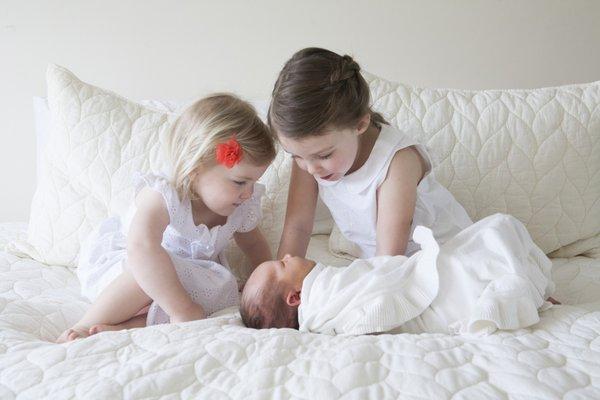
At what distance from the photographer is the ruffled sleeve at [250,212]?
4.75 feet

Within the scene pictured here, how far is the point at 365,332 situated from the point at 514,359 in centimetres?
25

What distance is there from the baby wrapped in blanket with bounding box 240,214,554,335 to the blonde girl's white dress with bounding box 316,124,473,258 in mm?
241

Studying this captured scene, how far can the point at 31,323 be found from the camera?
3.81ft

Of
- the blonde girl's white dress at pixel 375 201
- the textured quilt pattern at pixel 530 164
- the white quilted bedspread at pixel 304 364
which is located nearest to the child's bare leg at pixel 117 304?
the white quilted bedspread at pixel 304 364

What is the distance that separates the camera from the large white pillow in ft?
5.13

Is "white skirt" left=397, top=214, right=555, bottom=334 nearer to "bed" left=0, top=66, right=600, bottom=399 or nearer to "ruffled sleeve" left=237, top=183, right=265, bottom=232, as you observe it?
"bed" left=0, top=66, right=600, bottom=399

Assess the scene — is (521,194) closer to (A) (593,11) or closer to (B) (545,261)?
(B) (545,261)

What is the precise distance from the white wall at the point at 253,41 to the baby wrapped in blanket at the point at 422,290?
98cm

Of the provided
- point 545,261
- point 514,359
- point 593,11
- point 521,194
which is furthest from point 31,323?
point 593,11

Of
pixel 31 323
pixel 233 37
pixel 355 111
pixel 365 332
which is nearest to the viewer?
pixel 365 332

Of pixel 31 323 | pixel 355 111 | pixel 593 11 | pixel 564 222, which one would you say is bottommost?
pixel 31 323

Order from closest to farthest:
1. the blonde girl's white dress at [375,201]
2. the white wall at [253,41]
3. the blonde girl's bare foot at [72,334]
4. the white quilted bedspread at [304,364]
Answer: the white quilted bedspread at [304,364], the blonde girl's bare foot at [72,334], the blonde girl's white dress at [375,201], the white wall at [253,41]

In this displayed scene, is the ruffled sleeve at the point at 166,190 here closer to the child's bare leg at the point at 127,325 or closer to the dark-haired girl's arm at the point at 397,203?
the child's bare leg at the point at 127,325

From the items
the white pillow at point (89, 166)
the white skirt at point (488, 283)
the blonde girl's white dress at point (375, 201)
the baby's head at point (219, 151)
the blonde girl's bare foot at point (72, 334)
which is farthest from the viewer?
the white pillow at point (89, 166)
